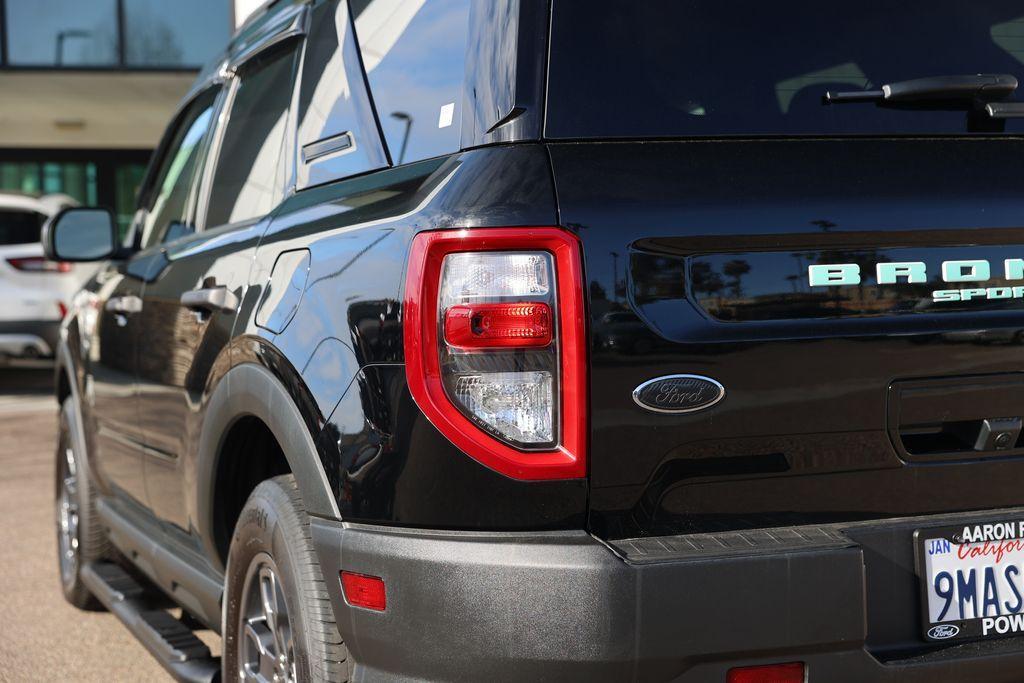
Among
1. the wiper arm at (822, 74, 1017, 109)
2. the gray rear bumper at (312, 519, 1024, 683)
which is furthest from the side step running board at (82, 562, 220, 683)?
the wiper arm at (822, 74, 1017, 109)

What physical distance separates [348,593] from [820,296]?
954mm

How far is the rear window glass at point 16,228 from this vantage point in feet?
38.3

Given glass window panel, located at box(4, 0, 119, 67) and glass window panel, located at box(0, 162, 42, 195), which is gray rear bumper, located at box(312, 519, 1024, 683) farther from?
glass window panel, located at box(0, 162, 42, 195)

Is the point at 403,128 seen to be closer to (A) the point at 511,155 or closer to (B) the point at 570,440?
(A) the point at 511,155

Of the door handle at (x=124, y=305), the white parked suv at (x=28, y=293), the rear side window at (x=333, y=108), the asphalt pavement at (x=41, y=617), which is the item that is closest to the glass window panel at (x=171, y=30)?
the white parked suv at (x=28, y=293)

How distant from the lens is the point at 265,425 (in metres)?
2.71

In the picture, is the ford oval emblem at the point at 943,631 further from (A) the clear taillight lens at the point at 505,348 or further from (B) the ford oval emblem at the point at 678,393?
(A) the clear taillight lens at the point at 505,348

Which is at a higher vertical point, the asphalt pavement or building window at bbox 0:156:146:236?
building window at bbox 0:156:146:236

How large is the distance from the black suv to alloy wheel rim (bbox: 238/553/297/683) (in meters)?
0.14

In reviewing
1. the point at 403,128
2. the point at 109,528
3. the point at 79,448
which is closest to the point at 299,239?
the point at 403,128

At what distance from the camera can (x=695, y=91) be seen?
6.94ft

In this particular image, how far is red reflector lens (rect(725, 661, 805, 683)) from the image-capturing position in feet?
6.43

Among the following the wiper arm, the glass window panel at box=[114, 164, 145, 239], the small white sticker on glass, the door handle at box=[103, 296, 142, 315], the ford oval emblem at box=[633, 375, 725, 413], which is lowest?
the ford oval emblem at box=[633, 375, 725, 413]

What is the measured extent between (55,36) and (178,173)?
43.7ft
